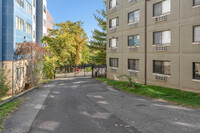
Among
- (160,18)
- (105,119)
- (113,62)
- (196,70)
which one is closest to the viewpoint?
(105,119)

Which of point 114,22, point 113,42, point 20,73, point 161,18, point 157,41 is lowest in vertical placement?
point 20,73

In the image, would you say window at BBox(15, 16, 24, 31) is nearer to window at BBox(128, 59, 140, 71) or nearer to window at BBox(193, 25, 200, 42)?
window at BBox(128, 59, 140, 71)

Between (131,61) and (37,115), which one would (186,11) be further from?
(37,115)

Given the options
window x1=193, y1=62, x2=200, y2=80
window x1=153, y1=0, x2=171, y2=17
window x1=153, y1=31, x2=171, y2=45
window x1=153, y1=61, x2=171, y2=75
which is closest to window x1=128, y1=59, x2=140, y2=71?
window x1=153, y1=61, x2=171, y2=75

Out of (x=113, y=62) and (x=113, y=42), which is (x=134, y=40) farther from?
(x=113, y=62)

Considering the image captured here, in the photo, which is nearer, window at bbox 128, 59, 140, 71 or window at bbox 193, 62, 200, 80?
window at bbox 193, 62, 200, 80

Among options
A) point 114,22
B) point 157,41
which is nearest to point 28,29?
point 114,22

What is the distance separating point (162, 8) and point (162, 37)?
3.00m

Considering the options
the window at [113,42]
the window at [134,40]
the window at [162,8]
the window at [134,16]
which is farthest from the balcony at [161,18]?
the window at [113,42]

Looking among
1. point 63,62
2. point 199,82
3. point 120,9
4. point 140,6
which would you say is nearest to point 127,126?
point 199,82

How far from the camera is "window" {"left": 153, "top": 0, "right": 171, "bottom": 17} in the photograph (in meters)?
15.9

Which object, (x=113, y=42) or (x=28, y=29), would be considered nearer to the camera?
(x=113, y=42)

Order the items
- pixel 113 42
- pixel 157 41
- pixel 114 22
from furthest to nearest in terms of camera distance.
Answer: pixel 113 42 < pixel 114 22 < pixel 157 41

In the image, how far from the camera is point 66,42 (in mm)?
32906
